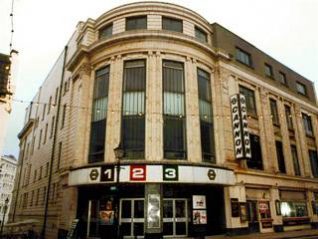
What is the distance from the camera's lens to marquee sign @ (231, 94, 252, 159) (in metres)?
20.9

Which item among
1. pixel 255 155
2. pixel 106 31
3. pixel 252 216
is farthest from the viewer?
pixel 255 155

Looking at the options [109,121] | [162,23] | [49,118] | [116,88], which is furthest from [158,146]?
[49,118]

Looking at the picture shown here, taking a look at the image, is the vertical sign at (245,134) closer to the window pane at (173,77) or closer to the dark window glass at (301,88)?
the window pane at (173,77)

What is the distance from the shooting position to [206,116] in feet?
67.9

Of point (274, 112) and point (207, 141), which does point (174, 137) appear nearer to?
point (207, 141)

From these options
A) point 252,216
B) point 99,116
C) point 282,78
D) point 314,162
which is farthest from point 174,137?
point 314,162

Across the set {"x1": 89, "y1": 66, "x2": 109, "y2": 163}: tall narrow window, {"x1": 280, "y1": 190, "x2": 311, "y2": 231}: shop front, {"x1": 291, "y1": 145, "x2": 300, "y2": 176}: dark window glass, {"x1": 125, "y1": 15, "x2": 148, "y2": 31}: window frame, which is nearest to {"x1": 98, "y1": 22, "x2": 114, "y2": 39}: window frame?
{"x1": 125, "y1": 15, "x2": 148, "y2": 31}: window frame

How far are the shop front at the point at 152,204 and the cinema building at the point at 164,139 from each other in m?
0.06

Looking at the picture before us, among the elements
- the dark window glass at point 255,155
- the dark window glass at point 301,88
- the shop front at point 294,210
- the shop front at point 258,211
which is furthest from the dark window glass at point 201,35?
the dark window glass at point 301,88

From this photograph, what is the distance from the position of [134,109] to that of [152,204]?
19.9ft

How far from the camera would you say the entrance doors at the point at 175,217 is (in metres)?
17.7

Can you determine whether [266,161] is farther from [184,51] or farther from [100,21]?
[100,21]

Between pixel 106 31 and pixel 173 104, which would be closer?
pixel 173 104

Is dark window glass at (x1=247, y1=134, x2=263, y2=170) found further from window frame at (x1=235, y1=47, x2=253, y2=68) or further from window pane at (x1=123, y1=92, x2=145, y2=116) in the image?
window pane at (x1=123, y1=92, x2=145, y2=116)
